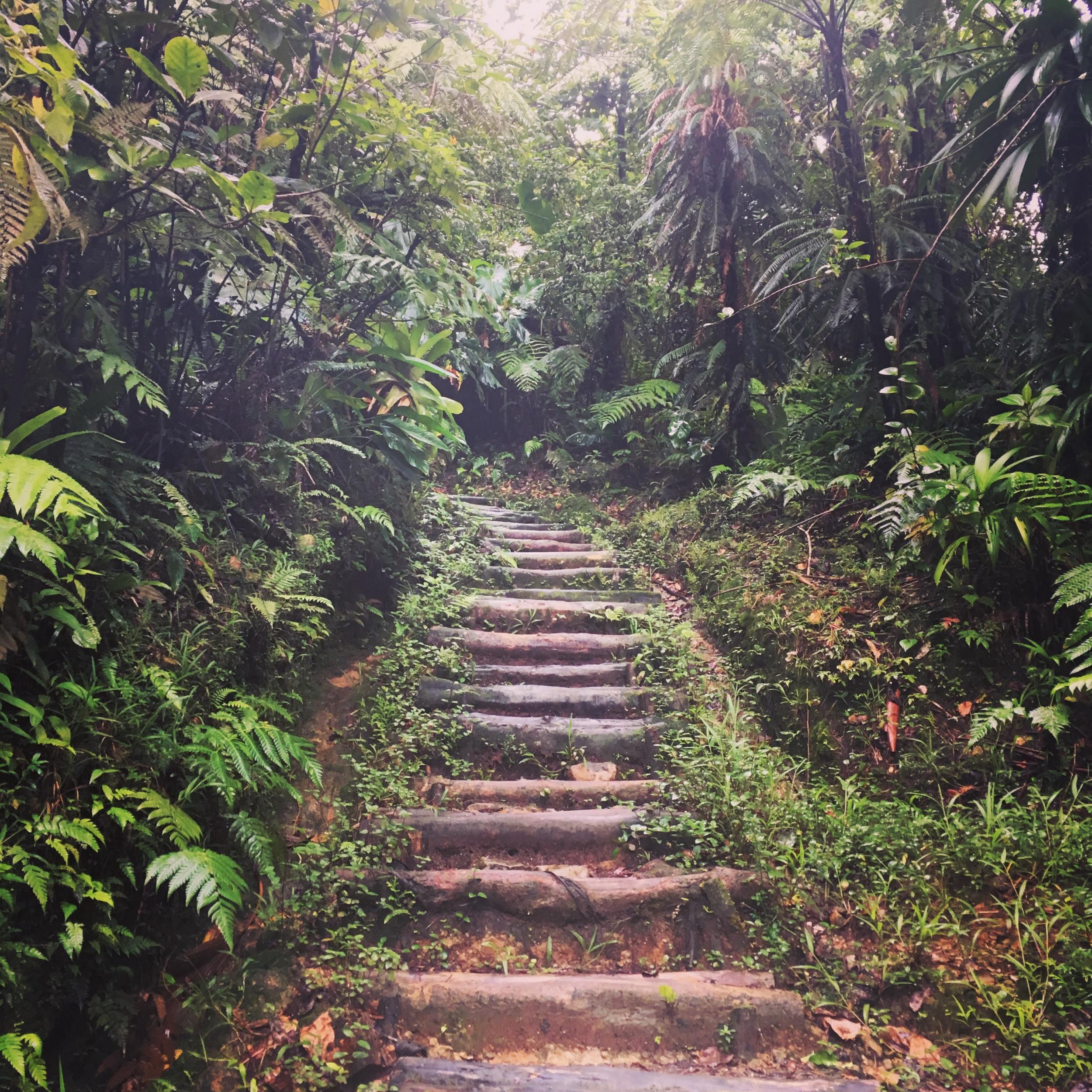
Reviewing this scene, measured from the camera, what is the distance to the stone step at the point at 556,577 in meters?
5.14

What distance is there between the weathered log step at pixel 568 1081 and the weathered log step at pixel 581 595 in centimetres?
302

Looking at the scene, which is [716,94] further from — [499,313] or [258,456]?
[258,456]

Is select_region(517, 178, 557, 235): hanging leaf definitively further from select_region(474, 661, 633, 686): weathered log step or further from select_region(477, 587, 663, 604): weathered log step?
select_region(474, 661, 633, 686): weathered log step

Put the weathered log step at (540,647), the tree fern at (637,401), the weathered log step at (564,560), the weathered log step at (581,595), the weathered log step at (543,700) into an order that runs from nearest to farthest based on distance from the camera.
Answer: the weathered log step at (543,700) → the weathered log step at (540,647) → the weathered log step at (581,595) → the weathered log step at (564,560) → the tree fern at (637,401)

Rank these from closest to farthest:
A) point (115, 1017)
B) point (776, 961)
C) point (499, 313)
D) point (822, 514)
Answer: point (115, 1017) < point (776, 961) < point (822, 514) < point (499, 313)

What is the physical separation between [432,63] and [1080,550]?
3.94m

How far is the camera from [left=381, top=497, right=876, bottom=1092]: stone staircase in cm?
209

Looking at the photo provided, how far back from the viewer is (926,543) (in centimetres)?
342

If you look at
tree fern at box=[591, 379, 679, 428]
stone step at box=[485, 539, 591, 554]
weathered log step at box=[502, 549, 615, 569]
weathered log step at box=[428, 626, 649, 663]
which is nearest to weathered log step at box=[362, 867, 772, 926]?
weathered log step at box=[428, 626, 649, 663]

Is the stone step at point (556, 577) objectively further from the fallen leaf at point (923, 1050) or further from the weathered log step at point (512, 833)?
the fallen leaf at point (923, 1050)

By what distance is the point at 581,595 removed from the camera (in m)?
4.89

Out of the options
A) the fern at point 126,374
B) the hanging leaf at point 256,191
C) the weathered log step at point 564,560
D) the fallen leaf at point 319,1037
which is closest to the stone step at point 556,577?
the weathered log step at point 564,560

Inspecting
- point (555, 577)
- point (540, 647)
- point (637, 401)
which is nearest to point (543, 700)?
point (540, 647)

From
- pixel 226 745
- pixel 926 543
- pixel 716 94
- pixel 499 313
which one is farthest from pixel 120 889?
pixel 499 313
